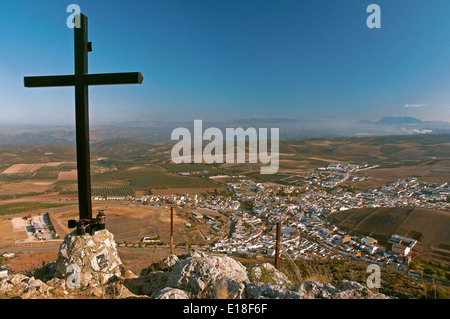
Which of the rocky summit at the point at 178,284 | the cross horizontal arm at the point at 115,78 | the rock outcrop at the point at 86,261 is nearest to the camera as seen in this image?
the rocky summit at the point at 178,284

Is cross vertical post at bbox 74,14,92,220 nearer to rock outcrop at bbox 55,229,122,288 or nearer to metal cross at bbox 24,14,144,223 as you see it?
metal cross at bbox 24,14,144,223

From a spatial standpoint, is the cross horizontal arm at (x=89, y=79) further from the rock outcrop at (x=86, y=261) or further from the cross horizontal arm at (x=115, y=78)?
the rock outcrop at (x=86, y=261)

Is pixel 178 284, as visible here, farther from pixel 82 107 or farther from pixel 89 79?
pixel 89 79

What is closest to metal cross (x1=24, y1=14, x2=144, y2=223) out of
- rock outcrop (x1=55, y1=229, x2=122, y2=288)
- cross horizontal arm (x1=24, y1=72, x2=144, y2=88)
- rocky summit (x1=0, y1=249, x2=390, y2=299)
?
cross horizontal arm (x1=24, y1=72, x2=144, y2=88)

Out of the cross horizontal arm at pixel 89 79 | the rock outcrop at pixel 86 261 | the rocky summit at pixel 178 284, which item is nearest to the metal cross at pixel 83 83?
the cross horizontal arm at pixel 89 79
